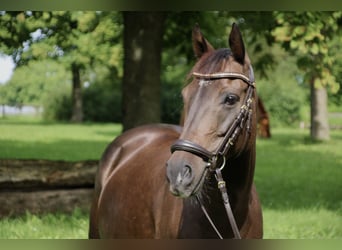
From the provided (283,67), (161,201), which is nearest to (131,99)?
(161,201)

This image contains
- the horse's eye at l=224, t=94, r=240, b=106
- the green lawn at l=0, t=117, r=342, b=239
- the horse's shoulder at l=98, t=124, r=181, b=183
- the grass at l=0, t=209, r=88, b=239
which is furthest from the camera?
the green lawn at l=0, t=117, r=342, b=239

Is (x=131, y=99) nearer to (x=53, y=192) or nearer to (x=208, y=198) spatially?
(x=53, y=192)

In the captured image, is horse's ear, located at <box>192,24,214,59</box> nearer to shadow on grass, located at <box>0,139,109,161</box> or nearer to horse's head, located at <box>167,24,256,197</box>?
horse's head, located at <box>167,24,256,197</box>

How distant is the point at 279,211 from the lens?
5949mm

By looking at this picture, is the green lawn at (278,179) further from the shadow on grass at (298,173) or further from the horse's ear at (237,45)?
the horse's ear at (237,45)

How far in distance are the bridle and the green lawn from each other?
3.11 meters

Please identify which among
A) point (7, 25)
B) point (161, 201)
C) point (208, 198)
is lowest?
point (161, 201)

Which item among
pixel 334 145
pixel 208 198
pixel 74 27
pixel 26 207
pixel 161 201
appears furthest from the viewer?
pixel 334 145

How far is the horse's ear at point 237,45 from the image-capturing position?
1.88 m

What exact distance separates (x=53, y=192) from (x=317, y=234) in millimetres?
3134

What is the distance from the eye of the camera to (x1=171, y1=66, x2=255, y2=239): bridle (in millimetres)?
1710

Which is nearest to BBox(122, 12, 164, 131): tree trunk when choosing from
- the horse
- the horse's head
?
the horse

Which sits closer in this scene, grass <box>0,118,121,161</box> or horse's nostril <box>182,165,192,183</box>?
horse's nostril <box>182,165,192,183</box>

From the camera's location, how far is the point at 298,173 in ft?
26.6
